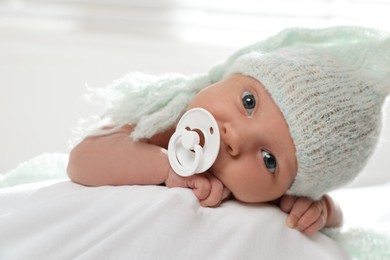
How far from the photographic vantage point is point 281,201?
3.19 ft

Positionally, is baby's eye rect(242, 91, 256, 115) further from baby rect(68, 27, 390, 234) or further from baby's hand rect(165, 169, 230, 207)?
baby's hand rect(165, 169, 230, 207)

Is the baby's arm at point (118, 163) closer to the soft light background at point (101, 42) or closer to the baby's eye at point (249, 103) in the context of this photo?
the baby's eye at point (249, 103)

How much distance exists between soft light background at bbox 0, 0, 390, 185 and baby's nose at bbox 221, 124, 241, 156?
0.67 metres

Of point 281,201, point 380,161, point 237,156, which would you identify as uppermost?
point 237,156

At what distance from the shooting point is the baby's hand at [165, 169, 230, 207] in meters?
0.88

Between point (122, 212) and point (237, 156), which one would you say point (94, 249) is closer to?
point (122, 212)

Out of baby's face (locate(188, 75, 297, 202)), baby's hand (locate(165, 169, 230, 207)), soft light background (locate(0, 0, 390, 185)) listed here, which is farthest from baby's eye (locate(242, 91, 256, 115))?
soft light background (locate(0, 0, 390, 185))

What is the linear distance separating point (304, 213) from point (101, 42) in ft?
3.40

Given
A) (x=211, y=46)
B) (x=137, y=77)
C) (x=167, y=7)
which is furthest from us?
(x=167, y=7)

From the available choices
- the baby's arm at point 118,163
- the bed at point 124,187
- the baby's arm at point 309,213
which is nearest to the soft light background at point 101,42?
the bed at point 124,187

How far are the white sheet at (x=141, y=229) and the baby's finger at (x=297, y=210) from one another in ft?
0.05

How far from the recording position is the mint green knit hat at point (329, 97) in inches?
34.1

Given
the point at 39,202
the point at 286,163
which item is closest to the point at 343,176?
the point at 286,163

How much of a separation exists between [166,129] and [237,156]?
0.16m
